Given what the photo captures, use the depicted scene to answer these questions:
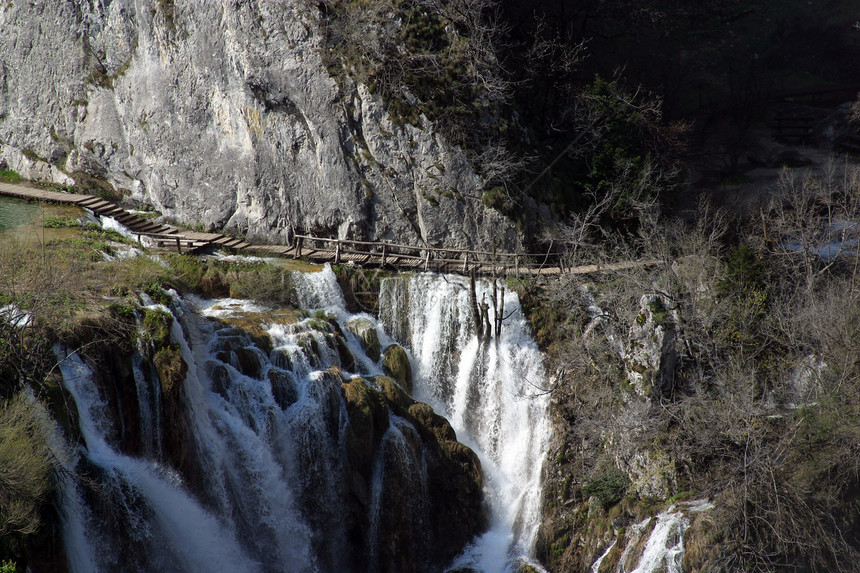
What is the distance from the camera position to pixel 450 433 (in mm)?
20531

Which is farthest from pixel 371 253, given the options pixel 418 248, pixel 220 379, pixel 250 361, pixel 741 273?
pixel 741 273

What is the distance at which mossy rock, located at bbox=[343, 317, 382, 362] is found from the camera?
21844mm

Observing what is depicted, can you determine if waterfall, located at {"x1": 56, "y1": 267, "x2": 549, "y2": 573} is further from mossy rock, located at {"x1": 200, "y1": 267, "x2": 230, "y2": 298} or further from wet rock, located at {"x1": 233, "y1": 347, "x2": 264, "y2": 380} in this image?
mossy rock, located at {"x1": 200, "y1": 267, "x2": 230, "y2": 298}

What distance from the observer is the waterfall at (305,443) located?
48.3 feet

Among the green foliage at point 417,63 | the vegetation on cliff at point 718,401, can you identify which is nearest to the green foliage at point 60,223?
the green foliage at point 417,63

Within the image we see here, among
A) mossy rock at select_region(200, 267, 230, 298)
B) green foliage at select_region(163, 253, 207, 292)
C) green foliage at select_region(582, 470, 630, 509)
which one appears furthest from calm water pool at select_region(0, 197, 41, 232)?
green foliage at select_region(582, 470, 630, 509)

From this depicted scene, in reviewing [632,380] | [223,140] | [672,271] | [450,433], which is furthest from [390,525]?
[223,140]

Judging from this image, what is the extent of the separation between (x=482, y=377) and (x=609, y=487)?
5.07 meters

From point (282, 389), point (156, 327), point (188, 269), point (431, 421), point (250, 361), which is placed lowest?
point (431, 421)

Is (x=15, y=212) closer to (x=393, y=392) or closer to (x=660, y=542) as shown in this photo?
(x=393, y=392)

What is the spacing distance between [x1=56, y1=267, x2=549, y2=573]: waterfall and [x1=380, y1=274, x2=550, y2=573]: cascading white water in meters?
0.04

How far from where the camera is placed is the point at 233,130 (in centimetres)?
2539

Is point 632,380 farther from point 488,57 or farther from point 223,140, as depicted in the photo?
point 223,140

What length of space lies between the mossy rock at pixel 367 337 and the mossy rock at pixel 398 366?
30 cm
